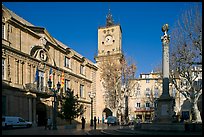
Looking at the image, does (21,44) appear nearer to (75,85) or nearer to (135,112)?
(75,85)

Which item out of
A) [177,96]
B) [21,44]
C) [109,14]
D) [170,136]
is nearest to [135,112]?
[177,96]

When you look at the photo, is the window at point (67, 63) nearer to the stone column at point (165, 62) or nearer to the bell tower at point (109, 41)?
the bell tower at point (109, 41)

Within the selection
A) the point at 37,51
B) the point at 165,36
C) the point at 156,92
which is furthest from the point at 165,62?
the point at 156,92

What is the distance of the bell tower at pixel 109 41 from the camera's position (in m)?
66.4

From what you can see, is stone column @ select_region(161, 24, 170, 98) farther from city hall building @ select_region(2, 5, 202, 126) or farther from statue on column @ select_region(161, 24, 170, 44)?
city hall building @ select_region(2, 5, 202, 126)

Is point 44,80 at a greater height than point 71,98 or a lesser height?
greater

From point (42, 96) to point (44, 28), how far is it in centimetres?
942

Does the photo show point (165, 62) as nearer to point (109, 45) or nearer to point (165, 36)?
point (165, 36)

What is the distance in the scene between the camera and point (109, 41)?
225 ft

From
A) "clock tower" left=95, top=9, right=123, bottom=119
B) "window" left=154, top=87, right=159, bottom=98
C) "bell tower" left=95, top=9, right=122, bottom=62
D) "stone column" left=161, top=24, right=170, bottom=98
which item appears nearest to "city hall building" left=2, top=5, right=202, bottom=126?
"window" left=154, top=87, right=159, bottom=98

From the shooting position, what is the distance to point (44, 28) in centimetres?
3788

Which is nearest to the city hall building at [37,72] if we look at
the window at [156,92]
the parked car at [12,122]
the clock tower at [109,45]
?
the parked car at [12,122]

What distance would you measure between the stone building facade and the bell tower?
20817 millimetres

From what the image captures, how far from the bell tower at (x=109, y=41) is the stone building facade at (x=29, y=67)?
20817 millimetres
